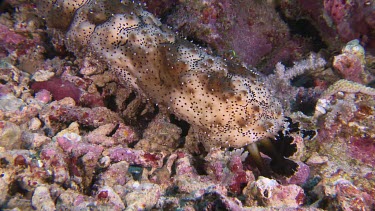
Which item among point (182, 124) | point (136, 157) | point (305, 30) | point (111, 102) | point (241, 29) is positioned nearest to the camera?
point (136, 157)

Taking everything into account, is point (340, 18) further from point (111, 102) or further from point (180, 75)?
point (111, 102)

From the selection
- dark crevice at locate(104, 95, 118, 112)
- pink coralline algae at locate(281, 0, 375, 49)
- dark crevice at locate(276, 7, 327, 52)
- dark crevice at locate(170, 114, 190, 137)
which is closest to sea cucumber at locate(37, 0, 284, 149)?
dark crevice at locate(170, 114, 190, 137)

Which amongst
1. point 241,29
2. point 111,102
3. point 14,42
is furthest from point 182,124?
point 14,42

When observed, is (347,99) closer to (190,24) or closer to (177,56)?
(177,56)

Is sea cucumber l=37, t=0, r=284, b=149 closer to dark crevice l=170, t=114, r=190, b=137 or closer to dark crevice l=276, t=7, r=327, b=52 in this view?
dark crevice l=170, t=114, r=190, b=137

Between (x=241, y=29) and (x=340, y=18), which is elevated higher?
(x=340, y=18)

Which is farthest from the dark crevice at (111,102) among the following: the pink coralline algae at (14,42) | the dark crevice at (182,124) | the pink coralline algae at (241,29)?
the pink coralline algae at (14,42)

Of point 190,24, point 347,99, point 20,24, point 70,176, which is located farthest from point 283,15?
point 20,24
